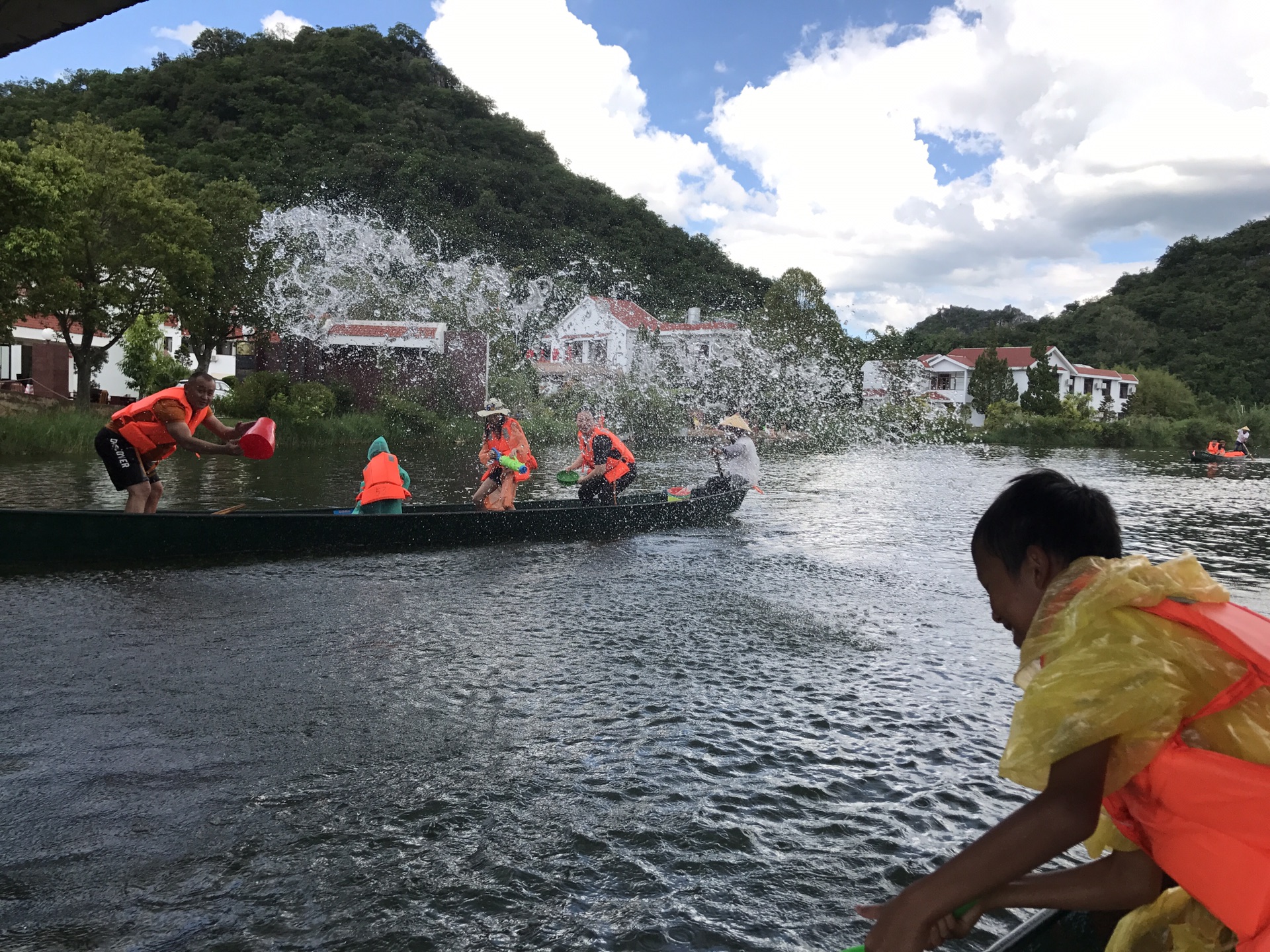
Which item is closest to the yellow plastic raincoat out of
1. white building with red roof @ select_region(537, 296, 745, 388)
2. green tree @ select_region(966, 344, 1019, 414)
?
white building with red roof @ select_region(537, 296, 745, 388)

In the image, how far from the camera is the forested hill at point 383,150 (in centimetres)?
5297

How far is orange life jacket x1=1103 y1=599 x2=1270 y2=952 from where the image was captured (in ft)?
5.09

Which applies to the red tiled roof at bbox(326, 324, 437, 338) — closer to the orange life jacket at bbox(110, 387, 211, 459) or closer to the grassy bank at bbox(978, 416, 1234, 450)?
the orange life jacket at bbox(110, 387, 211, 459)

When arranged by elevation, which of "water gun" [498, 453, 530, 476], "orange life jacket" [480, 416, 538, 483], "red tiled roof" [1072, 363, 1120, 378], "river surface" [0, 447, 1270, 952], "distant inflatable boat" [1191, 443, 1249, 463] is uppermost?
"red tiled roof" [1072, 363, 1120, 378]

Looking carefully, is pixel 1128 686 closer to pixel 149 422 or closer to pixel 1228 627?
pixel 1228 627

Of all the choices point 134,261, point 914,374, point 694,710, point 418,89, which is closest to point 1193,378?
point 914,374

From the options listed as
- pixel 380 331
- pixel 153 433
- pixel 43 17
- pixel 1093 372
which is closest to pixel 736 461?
pixel 153 433

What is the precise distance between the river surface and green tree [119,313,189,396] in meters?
34.9

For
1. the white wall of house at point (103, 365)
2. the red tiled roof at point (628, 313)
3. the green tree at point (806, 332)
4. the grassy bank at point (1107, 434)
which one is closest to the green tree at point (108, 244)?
the white wall of house at point (103, 365)

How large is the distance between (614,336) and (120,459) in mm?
46860

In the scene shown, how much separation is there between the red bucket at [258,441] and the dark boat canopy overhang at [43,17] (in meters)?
4.78

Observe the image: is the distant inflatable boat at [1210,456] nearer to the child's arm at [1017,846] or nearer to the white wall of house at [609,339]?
the white wall of house at [609,339]

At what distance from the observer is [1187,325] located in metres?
84.3

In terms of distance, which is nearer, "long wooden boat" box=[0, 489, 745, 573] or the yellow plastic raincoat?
the yellow plastic raincoat
